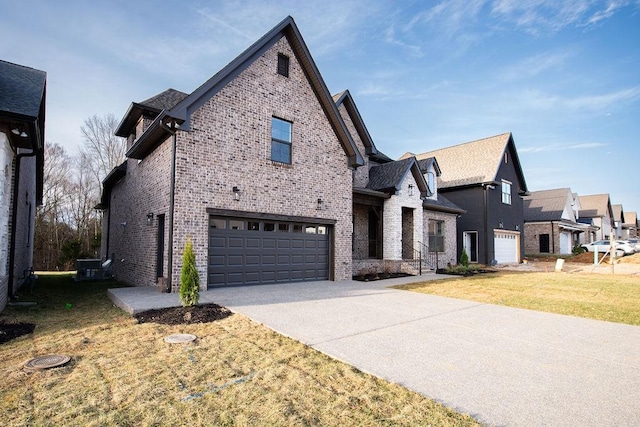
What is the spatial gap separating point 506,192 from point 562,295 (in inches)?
649

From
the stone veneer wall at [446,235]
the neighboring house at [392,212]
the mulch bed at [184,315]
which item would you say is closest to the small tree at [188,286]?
the mulch bed at [184,315]

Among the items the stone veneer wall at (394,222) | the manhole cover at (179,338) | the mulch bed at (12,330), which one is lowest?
the mulch bed at (12,330)

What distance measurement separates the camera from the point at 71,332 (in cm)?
568

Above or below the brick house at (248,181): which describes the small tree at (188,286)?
below

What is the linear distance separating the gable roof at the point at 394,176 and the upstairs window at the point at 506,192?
10306 mm

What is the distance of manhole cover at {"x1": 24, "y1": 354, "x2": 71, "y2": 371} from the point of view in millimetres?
4006

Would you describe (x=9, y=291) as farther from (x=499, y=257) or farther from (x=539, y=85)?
(x=499, y=257)

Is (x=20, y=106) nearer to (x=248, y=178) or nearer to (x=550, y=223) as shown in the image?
(x=248, y=178)

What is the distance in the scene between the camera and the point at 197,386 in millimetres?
3520

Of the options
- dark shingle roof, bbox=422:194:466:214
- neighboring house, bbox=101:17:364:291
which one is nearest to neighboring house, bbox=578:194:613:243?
dark shingle roof, bbox=422:194:466:214

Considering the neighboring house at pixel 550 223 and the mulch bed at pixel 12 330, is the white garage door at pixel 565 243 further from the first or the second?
the mulch bed at pixel 12 330

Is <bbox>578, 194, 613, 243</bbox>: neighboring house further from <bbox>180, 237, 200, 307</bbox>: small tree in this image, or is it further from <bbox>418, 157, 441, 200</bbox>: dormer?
<bbox>180, 237, 200, 307</bbox>: small tree

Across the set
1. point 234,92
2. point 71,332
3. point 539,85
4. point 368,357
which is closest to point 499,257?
point 539,85

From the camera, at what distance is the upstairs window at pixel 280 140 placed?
38.5 ft
